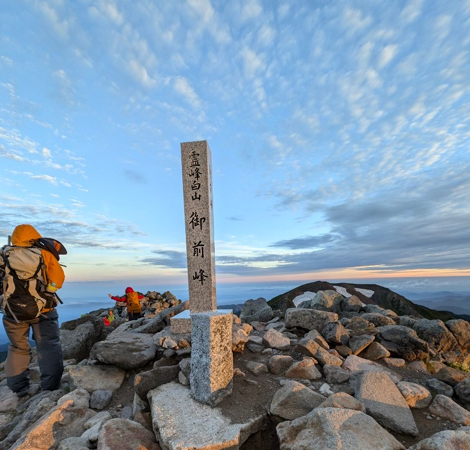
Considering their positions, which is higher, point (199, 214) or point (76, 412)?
point (199, 214)

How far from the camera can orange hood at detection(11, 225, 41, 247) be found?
649 cm

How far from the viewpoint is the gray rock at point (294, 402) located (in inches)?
182

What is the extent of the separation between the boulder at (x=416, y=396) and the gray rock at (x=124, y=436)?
4672mm

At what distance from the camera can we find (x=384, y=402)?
489 cm

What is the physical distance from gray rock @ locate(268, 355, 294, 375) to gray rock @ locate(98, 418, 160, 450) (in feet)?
9.35

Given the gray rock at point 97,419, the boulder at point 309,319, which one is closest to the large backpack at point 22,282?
the gray rock at point 97,419

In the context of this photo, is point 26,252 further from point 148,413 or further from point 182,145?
point 182,145

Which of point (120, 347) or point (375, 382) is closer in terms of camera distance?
point (375, 382)

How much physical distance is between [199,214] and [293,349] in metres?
5.02

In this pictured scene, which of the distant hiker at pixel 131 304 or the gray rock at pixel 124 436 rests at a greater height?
the distant hiker at pixel 131 304

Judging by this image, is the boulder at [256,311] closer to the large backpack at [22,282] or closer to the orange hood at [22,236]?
the large backpack at [22,282]

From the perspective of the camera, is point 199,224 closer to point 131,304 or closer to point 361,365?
point 361,365

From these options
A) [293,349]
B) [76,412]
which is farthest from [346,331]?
[76,412]

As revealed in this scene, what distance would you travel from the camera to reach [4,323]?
6418mm
